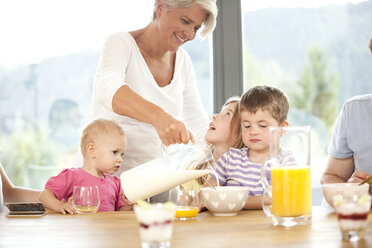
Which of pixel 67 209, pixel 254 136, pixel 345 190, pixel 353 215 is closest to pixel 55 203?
pixel 67 209

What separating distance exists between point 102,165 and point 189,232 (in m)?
0.97

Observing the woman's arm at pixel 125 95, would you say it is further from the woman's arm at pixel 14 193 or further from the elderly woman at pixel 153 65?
the woman's arm at pixel 14 193

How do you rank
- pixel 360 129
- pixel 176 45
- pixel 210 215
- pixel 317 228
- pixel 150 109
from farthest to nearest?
pixel 176 45 → pixel 360 129 → pixel 150 109 → pixel 210 215 → pixel 317 228

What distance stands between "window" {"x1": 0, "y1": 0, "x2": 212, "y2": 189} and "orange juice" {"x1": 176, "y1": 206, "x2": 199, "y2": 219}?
1.84 m

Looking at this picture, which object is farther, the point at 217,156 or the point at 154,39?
the point at 154,39

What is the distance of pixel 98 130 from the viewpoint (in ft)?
7.52

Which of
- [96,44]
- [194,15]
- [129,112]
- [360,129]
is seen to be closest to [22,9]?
[96,44]

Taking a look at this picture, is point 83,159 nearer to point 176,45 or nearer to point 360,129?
point 176,45

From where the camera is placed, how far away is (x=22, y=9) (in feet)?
11.2

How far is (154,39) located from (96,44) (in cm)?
97

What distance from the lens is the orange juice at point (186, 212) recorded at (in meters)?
1.58

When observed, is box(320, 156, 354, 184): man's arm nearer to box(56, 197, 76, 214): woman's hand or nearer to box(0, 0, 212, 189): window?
box(56, 197, 76, 214): woman's hand

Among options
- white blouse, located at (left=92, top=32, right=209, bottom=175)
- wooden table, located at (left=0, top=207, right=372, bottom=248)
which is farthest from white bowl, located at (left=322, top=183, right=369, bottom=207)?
white blouse, located at (left=92, top=32, right=209, bottom=175)

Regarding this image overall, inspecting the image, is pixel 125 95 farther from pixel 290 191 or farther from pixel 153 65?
pixel 290 191
